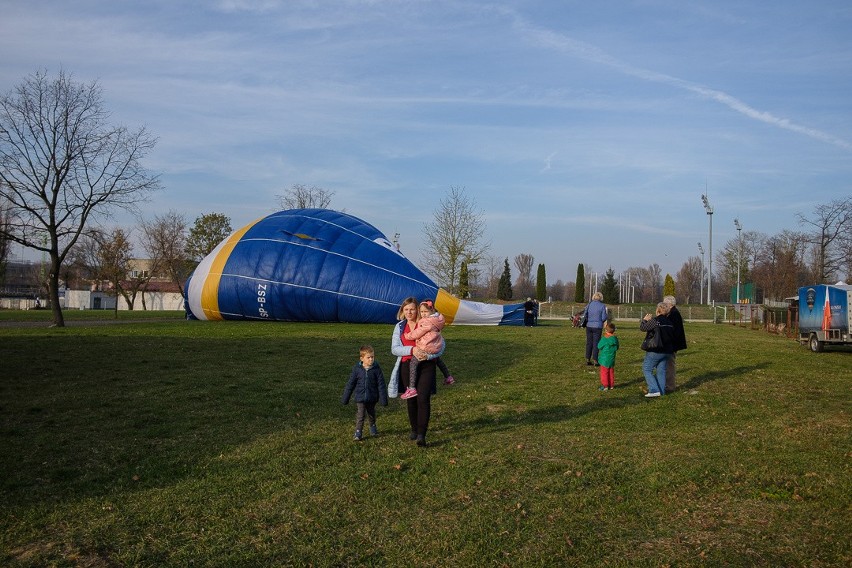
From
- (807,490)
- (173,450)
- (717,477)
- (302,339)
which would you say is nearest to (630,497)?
(717,477)

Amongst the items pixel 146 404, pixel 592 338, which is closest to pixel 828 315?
pixel 592 338

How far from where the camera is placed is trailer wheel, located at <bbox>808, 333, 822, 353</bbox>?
2067cm

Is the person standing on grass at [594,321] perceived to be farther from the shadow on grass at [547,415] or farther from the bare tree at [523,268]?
the bare tree at [523,268]

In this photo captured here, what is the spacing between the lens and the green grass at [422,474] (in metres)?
4.66

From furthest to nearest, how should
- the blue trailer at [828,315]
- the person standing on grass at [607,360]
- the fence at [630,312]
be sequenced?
the fence at [630,312]
the blue trailer at [828,315]
the person standing on grass at [607,360]

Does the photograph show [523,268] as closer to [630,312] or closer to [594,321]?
[630,312]

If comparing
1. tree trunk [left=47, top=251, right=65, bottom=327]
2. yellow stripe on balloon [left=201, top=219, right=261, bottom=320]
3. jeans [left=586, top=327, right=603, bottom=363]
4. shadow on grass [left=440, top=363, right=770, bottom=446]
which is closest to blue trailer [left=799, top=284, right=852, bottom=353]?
jeans [left=586, top=327, right=603, bottom=363]

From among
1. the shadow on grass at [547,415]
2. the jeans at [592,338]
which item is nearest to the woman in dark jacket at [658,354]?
the shadow on grass at [547,415]

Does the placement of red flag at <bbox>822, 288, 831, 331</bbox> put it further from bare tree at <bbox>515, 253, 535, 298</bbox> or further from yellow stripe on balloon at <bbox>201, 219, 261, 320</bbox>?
bare tree at <bbox>515, 253, 535, 298</bbox>

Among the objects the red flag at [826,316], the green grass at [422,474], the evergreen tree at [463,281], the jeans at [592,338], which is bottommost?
the green grass at [422,474]

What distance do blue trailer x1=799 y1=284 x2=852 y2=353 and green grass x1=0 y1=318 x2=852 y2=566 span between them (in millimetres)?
8699

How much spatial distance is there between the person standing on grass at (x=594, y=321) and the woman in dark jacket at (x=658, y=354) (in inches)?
137

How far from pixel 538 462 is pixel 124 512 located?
3.54m

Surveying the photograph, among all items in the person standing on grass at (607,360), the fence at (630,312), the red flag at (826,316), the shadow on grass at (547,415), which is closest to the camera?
the shadow on grass at (547,415)
